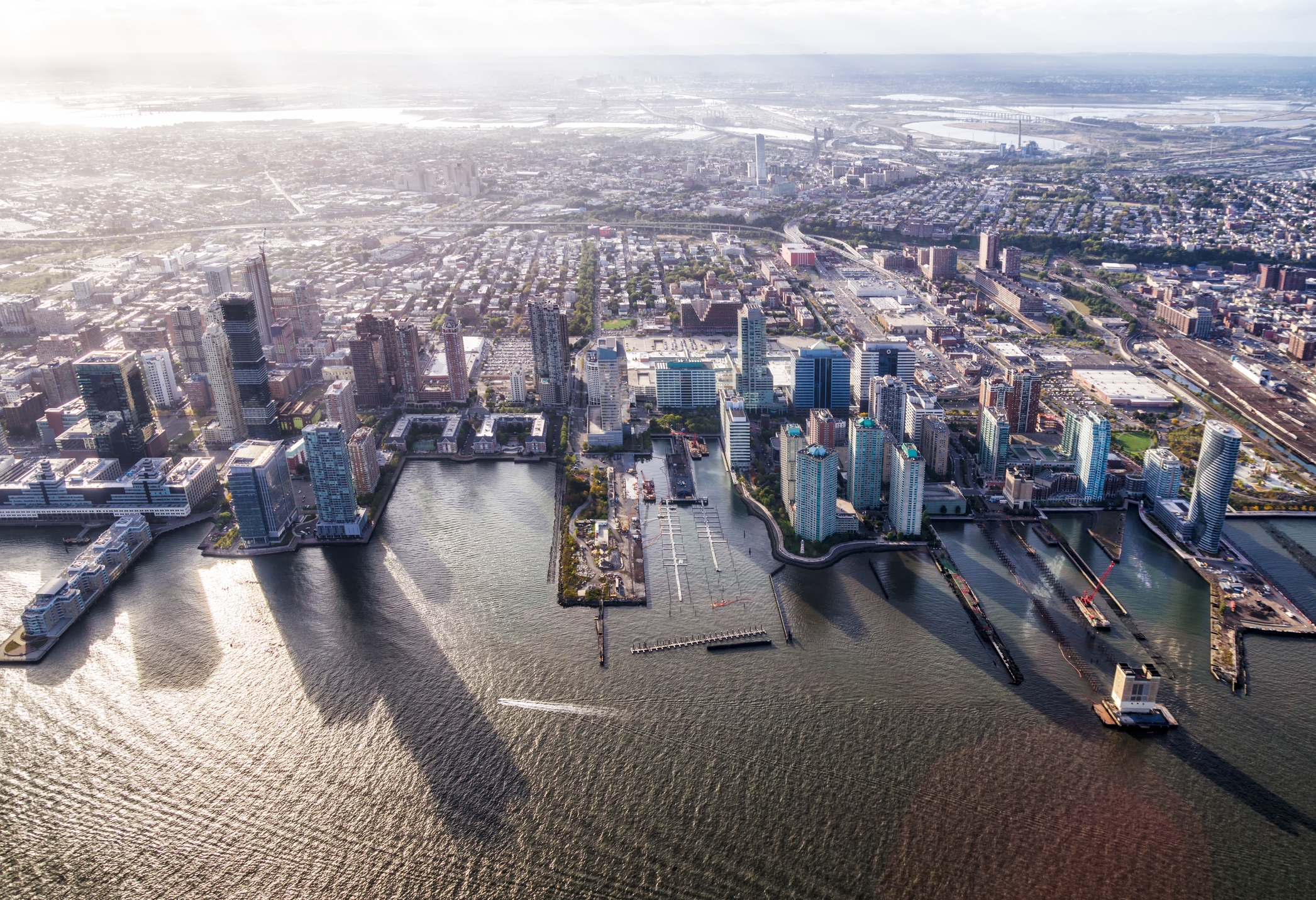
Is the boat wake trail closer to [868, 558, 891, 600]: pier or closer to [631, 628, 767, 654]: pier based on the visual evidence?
[631, 628, 767, 654]: pier

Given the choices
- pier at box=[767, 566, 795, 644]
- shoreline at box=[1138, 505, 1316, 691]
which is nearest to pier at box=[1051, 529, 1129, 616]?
shoreline at box=[1138, 505, 1316, 691]

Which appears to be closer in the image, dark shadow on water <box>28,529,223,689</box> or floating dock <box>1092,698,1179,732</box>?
floating dock <box>1092,698,1179,732</box>

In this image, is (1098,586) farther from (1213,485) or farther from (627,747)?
(627,747)

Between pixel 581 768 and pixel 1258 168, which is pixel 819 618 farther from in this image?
pixel 1258 168

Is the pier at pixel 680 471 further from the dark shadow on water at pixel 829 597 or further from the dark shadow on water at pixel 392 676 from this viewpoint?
the dark shadow on water at pixel 392 676

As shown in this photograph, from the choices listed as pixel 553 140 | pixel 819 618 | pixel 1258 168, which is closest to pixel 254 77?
pixel 553 140

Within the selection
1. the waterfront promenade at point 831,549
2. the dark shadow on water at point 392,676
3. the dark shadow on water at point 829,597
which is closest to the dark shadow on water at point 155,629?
the dark shadow on water at point 392,676
